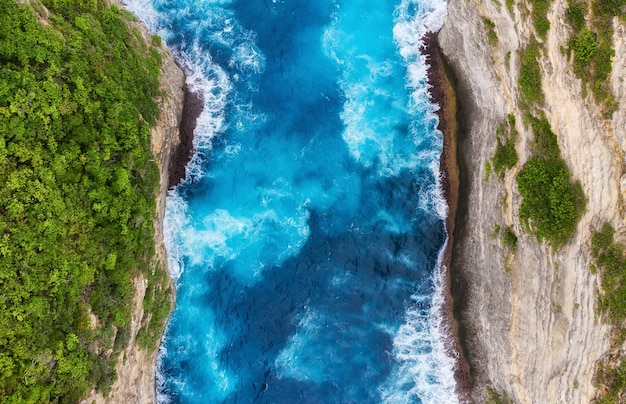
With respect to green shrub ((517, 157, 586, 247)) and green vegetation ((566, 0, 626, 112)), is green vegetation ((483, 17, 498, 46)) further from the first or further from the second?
green shrub ((517, 157, 586, 247))

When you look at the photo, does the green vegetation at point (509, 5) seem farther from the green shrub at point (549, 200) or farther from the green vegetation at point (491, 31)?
the green shrub at point (549, 200)

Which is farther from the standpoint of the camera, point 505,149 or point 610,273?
point 505,149

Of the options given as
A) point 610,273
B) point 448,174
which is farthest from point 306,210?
point 610,273

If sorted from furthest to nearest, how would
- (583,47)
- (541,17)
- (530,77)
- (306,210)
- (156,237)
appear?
(306,210), (156,237), (530,77), (541,17), (583,47)

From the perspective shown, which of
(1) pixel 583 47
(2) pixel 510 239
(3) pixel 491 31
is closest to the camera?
(1) pixel 583 47

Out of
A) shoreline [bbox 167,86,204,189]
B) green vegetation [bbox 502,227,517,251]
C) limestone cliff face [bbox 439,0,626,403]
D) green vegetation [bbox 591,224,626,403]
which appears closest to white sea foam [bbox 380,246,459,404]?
limestone cliff face [bbox 439,0,626,403]

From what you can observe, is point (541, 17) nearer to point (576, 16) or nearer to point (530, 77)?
point (576, 16)

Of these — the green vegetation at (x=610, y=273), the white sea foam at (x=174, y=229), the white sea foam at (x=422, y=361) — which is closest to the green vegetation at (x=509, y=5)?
the green vegetation at (x=610, y=273)
